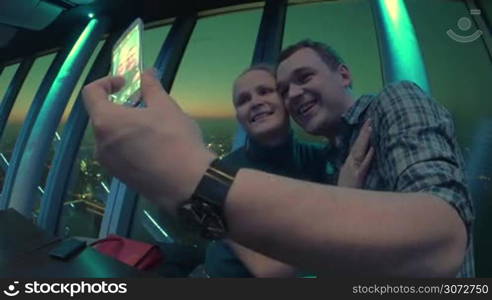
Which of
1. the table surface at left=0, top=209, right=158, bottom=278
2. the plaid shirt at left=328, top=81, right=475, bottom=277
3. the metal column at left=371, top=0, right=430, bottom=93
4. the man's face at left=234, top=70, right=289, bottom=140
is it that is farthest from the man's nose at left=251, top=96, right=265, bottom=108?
the table surface at left=0, top=209, right=158, bottom=278

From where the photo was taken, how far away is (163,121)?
21 centimetres

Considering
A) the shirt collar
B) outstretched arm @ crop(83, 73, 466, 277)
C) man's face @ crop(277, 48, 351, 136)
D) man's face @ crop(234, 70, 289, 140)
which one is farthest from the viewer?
man's face @ crop(234, 70, 289, 140)

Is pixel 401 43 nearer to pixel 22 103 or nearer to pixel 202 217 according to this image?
pixel 202 217

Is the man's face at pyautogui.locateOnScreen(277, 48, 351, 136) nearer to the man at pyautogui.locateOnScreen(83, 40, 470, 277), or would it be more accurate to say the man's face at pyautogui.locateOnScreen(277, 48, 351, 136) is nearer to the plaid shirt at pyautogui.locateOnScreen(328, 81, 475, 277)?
the plaid shirt at pyautogui.locateOnScreen(328, 81, 475, 277)

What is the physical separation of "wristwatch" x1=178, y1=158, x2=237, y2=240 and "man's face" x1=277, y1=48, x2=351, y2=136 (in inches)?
17.9

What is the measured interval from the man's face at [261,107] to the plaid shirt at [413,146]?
0.21m

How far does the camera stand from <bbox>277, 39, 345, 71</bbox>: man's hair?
0.65 m

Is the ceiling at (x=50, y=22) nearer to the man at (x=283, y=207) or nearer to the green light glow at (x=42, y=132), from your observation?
the green light glow at (x=42, y=132)

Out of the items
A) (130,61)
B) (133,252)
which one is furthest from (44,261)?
(130,61)

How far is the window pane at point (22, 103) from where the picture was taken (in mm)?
927

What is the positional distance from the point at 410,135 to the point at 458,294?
231 mm

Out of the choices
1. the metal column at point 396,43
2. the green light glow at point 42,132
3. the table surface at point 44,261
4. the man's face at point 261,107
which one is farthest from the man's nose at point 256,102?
the green light glow at point 42,132

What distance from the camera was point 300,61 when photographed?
2.05 feet

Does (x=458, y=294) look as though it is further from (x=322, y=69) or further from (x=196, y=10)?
(x=196, y=10)
